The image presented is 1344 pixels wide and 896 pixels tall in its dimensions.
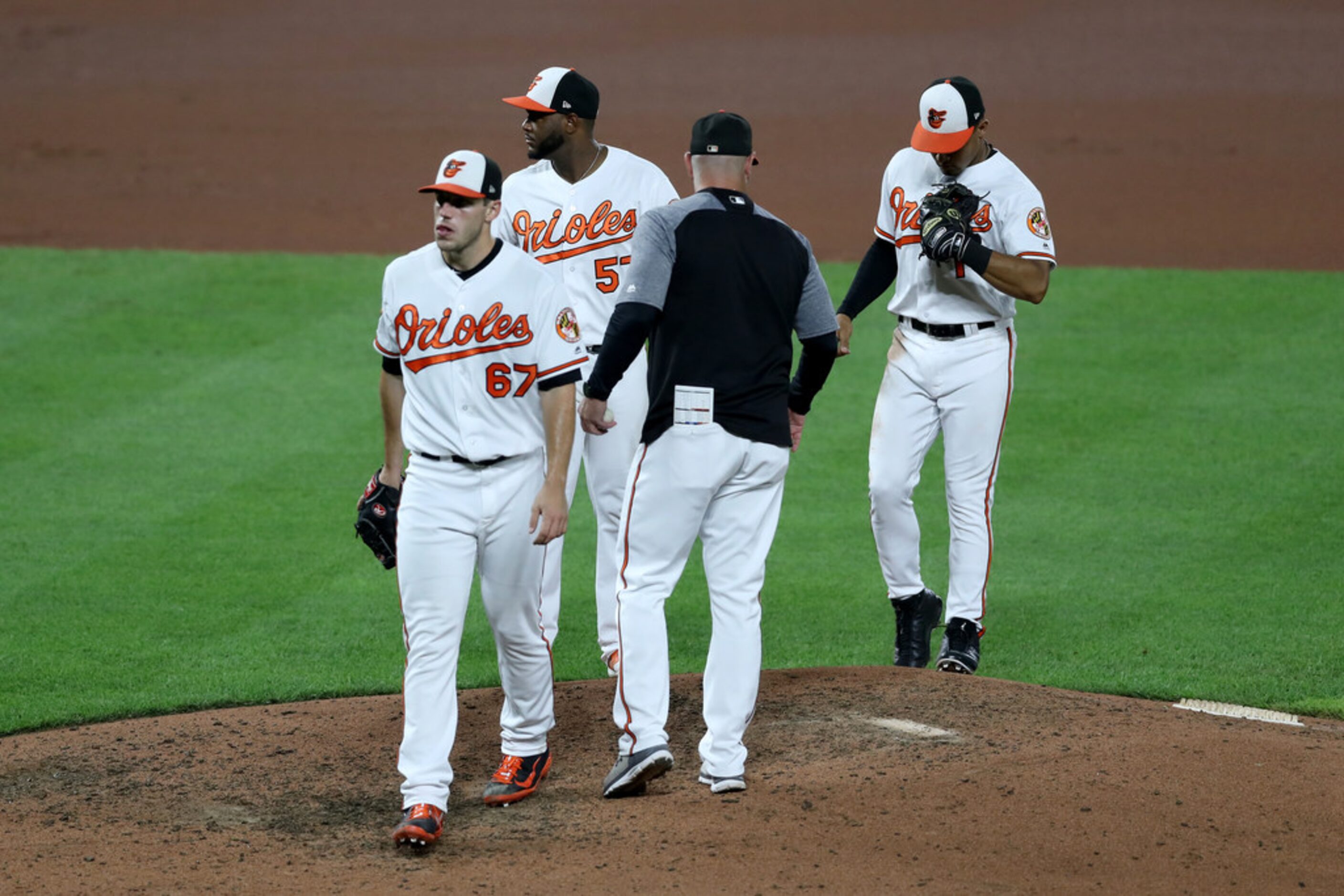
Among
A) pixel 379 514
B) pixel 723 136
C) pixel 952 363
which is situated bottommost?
pixel 379 514

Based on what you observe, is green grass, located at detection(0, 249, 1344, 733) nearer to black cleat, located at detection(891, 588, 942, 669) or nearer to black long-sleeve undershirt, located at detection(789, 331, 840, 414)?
black cleat, located at detection(891, 588, 942, 669)

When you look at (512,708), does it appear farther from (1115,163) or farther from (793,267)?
(1115,163)

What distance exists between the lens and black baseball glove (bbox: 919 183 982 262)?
210 inches

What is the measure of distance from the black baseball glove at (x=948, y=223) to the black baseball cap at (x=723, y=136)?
102 centimetres

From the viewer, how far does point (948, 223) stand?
537 centimetres

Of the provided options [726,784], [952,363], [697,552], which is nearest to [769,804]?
[726,784]

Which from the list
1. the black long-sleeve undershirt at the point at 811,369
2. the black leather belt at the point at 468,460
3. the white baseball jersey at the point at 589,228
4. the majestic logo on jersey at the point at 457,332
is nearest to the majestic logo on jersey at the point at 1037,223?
the black long-sleeve undershirt at the point at 811,369

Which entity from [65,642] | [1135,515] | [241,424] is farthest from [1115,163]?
[65,642]

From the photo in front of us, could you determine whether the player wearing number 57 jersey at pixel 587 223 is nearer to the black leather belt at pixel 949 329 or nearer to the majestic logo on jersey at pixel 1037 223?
the black leather belt at pixel 949 329

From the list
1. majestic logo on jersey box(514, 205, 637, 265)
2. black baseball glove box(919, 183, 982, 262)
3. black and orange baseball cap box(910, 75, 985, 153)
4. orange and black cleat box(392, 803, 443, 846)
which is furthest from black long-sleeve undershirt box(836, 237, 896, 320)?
orange and black cleat box(392, 803, 443, 846)

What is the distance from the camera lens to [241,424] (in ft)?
31.4

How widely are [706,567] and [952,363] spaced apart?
1511 mm

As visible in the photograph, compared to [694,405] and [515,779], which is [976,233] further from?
[515,779]

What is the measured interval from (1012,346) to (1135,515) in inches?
105
